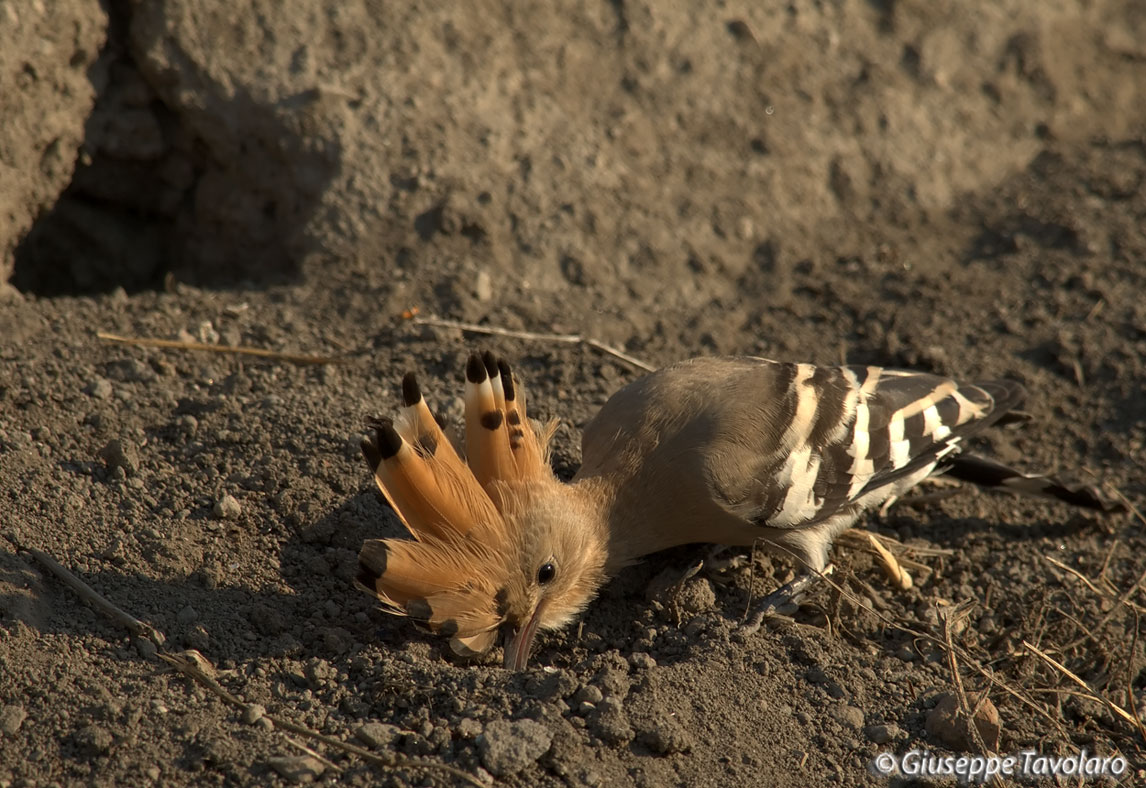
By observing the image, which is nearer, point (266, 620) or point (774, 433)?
point (266, 620)

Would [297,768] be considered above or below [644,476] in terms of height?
below

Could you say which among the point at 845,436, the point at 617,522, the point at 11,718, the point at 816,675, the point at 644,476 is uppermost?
the point at 845,436

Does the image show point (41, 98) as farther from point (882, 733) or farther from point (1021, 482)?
point (1021, 482)

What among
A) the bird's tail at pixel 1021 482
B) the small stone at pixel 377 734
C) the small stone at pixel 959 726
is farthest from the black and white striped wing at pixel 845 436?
the small stone at pixel 377 734

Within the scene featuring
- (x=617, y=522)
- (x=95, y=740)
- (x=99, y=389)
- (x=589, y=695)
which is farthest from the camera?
(x=99, y=389)

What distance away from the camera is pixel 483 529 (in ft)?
11.8

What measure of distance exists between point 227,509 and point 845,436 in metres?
2.21

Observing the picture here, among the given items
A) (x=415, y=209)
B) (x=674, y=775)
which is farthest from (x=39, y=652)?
(x=415, y=209)

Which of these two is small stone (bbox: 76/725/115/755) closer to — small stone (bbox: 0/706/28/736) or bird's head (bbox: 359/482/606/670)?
small stone (bbox: 0/706/28/736)

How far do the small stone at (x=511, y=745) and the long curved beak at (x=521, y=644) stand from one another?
0.46 metres

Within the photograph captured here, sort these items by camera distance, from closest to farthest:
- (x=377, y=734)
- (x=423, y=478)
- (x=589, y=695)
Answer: (x=377, y=734), (x=589, y=695), (x=423, y=478)

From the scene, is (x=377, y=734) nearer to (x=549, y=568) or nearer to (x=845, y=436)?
(x=549, y=568)

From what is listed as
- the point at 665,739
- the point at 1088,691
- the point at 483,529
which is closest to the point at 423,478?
the point at 483,529

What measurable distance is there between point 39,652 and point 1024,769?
9.27 ft
